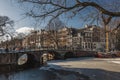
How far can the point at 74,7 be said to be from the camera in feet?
35.6

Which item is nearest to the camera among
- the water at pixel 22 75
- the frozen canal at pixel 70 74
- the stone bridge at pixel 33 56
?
the frozen canal at pixel 70 74

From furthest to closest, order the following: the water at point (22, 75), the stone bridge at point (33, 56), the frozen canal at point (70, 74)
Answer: the stone bridge at point (33, 56) < the water at point (22, 75) < the frozen canal at point (70, 74)

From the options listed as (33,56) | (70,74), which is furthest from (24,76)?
(33,56)

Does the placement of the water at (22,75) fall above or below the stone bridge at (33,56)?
below

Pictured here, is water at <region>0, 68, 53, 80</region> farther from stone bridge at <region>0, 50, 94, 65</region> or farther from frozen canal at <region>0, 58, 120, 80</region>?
stone bridge at <region>0, 50, 94, 65</region>

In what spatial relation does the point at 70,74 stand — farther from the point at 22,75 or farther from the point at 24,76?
the point at 22,75

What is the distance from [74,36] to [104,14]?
10017 cm

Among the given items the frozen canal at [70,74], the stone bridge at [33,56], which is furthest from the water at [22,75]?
the stone bridge at [33,56]

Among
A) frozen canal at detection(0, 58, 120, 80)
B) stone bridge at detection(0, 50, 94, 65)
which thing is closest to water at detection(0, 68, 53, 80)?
frozen canal at detection(0, 58, 120, 80)

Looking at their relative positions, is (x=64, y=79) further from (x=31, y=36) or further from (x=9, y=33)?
(x=31, y=36)

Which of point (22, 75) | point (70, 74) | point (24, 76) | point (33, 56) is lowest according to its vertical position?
point (22, 75)

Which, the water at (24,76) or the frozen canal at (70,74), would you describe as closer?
the frozen canal at (70,74)

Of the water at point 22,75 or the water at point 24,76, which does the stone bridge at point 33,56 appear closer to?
the water at point 22,75

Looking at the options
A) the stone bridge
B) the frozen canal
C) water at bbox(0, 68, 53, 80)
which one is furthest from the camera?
the stone bridge
